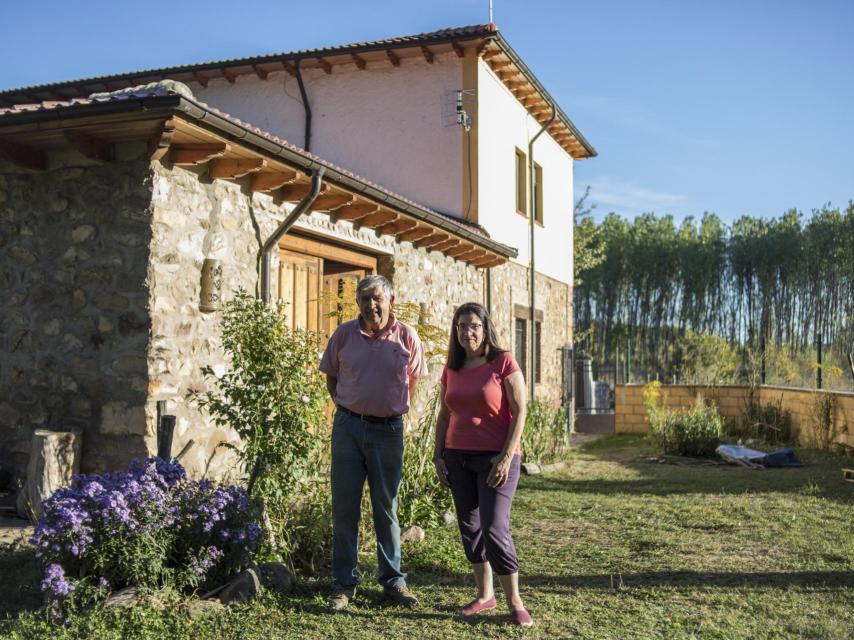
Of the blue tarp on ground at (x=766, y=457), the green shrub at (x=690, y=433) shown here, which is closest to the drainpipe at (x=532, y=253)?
the green shrub at (x=690, y=433)

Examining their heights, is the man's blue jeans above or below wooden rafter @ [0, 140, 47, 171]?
below

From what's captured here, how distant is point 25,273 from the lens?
595cm

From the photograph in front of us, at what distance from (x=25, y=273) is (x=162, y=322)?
1.21m

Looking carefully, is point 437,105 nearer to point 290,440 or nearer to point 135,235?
point 135,235

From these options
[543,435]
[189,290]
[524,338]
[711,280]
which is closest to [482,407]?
[189,290]

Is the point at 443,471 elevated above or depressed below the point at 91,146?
below

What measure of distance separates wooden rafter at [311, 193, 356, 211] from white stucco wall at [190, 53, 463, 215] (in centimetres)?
455

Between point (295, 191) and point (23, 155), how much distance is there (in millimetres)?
2093

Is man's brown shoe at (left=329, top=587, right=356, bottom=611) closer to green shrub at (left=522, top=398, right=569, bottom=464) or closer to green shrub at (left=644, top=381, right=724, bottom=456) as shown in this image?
green shrub at (left=522, top=398, right=569, bottom=464)

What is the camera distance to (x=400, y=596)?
447cm

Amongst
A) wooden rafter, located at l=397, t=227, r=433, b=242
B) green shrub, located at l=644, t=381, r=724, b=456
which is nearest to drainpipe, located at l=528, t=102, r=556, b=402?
green shrub, located at l=644, t=381, r=724, b=456

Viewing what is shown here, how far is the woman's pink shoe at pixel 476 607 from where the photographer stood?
4336mm

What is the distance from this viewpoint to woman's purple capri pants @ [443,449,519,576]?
13.5 ft

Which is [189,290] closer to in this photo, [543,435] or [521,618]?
[521,618]
